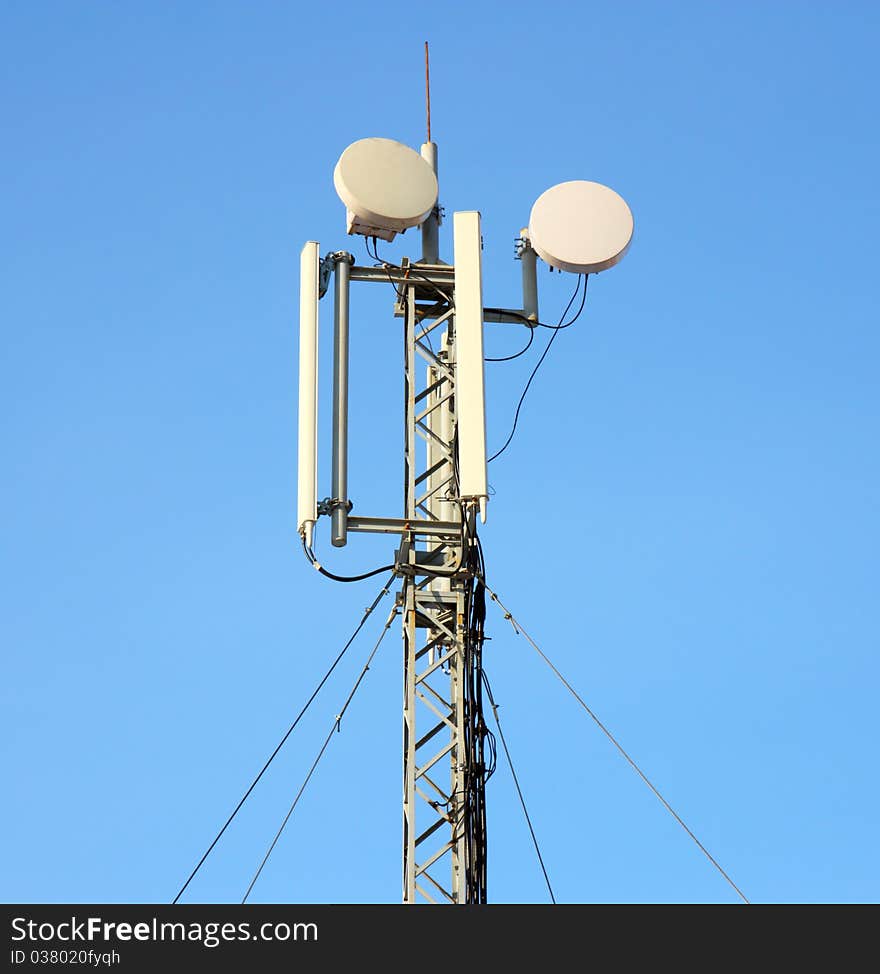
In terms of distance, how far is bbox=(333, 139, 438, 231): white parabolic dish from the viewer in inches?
792

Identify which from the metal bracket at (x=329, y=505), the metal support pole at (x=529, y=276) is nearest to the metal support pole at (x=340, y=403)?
the metal bracket at (x=329, y=505)

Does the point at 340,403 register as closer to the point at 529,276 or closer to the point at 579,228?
the point at 529,276

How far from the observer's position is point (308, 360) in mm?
19547

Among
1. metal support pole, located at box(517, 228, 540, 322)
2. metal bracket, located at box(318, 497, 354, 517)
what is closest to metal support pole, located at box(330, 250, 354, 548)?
metal bracket, located at box(318, 497, 354, 517)

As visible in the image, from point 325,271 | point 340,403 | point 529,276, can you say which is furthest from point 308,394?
point 529,276

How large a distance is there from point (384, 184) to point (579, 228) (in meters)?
2.22

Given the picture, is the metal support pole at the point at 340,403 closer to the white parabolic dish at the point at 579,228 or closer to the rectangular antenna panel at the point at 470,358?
the rectangular antenna panel at the point at 470,358

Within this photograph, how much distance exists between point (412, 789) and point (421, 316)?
5.15 metres

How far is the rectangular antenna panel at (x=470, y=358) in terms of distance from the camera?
18.9 metres

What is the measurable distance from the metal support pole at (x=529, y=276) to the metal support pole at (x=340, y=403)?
205 cm
